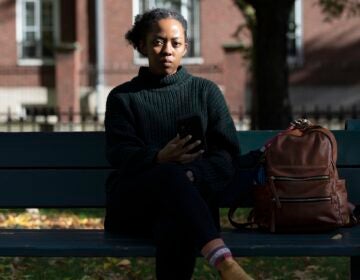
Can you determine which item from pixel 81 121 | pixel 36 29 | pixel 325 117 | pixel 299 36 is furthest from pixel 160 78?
pixel 36 29

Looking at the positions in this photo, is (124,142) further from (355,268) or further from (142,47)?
(355,268)

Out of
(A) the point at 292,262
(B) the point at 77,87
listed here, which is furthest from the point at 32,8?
(A) the point at 292,262

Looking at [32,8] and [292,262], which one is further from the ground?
[32,8]

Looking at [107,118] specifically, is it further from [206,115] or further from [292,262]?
[292,262]

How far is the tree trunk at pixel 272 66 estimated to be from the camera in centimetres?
873

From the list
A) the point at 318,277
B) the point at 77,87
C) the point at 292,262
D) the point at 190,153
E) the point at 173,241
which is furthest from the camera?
the point at 77,87

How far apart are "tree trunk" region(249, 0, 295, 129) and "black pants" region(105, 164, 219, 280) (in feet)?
16.4

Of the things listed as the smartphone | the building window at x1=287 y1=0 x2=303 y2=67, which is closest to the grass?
the smartphone

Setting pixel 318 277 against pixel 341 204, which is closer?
pixel 341 204

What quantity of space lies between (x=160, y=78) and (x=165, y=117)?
19 centimetres

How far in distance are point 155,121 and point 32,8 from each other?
2012 centimetres

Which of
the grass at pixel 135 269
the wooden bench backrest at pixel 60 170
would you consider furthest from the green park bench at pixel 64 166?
the grass at pixel 135 269

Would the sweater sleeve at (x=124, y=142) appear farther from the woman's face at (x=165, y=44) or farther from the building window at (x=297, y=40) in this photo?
the building window at (x=297, y=40)

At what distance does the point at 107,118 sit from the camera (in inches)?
160
